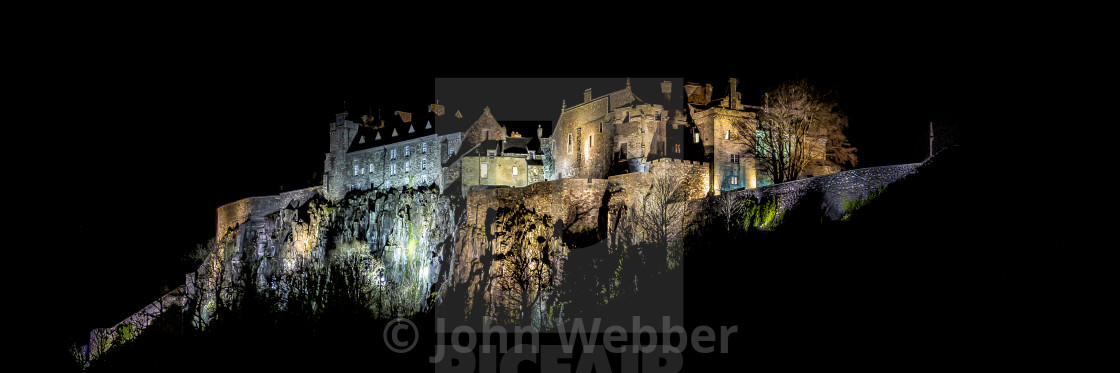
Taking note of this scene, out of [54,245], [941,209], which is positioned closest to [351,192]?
[54,245]

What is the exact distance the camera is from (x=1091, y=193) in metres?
29.4

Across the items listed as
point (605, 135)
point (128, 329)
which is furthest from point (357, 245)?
point (605, 135)

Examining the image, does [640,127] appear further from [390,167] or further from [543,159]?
[390,167]

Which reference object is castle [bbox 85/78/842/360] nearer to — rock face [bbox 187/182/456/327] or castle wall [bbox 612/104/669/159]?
castle wall [bbox 612/104/669/159]

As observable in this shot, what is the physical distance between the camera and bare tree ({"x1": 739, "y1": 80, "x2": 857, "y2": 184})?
154 feet

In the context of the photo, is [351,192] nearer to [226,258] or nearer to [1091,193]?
[226,258]

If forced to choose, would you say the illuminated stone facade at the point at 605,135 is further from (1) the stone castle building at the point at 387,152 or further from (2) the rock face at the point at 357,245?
(1) the stone castle building at the point at 387,152

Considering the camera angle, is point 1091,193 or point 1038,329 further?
point 1091,193

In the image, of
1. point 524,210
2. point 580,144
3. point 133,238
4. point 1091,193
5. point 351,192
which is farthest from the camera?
point 133,238

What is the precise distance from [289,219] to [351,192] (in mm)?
5391

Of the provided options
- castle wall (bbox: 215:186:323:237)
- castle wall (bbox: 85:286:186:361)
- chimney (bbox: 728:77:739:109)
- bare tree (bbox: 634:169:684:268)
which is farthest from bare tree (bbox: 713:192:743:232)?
castle wall (bbox: 215:186:323:237)

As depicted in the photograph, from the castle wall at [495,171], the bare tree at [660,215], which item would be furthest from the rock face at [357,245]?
the bare tree at [660,215]

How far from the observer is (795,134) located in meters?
47.8

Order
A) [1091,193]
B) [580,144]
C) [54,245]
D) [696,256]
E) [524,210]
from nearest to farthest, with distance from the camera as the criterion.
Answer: [1091,193] < [696,256] < [524,210] < [580,144] < [54,245]
